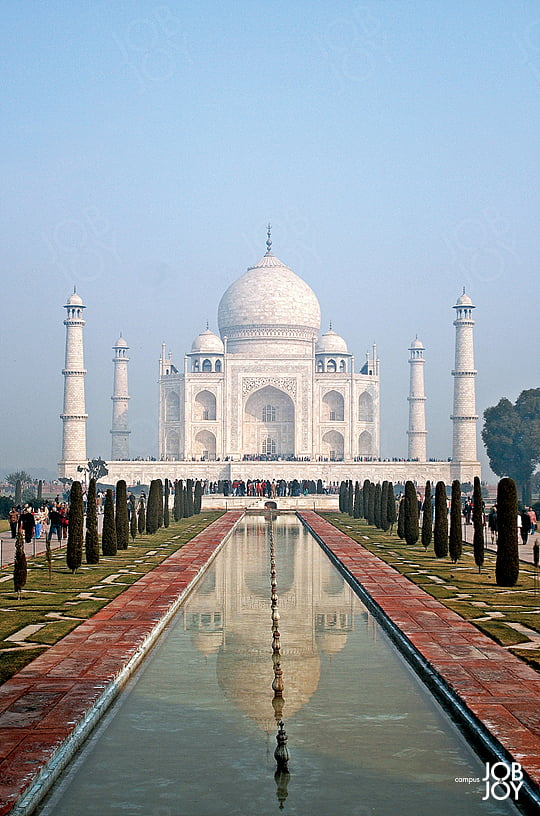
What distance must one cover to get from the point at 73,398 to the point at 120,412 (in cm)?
544

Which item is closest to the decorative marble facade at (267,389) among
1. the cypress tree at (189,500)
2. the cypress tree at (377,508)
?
the cypress tree at (189,500)

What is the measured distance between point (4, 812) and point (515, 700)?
2879 mm

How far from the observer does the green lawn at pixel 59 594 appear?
7480mm

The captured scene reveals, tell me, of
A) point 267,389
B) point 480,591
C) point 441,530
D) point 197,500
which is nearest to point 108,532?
point 441,530

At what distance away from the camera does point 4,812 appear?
3920 mm

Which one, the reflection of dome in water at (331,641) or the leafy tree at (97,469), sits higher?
the leafy tree at (97,469)

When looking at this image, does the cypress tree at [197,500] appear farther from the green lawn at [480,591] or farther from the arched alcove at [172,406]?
the arched alcove at [172,406]

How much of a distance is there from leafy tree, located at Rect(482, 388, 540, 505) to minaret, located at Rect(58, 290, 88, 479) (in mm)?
15326

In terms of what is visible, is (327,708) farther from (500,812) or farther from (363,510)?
(363,510)

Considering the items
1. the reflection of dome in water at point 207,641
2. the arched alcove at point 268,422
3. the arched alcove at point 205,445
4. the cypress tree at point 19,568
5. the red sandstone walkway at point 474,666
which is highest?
the arched alcove at point 268,422

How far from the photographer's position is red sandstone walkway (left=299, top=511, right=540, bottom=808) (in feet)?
16.2

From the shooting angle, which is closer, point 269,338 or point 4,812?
point 4,812

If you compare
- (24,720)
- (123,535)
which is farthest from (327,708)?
(123,535)

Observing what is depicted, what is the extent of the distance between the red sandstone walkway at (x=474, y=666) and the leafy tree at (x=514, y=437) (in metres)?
26.8
